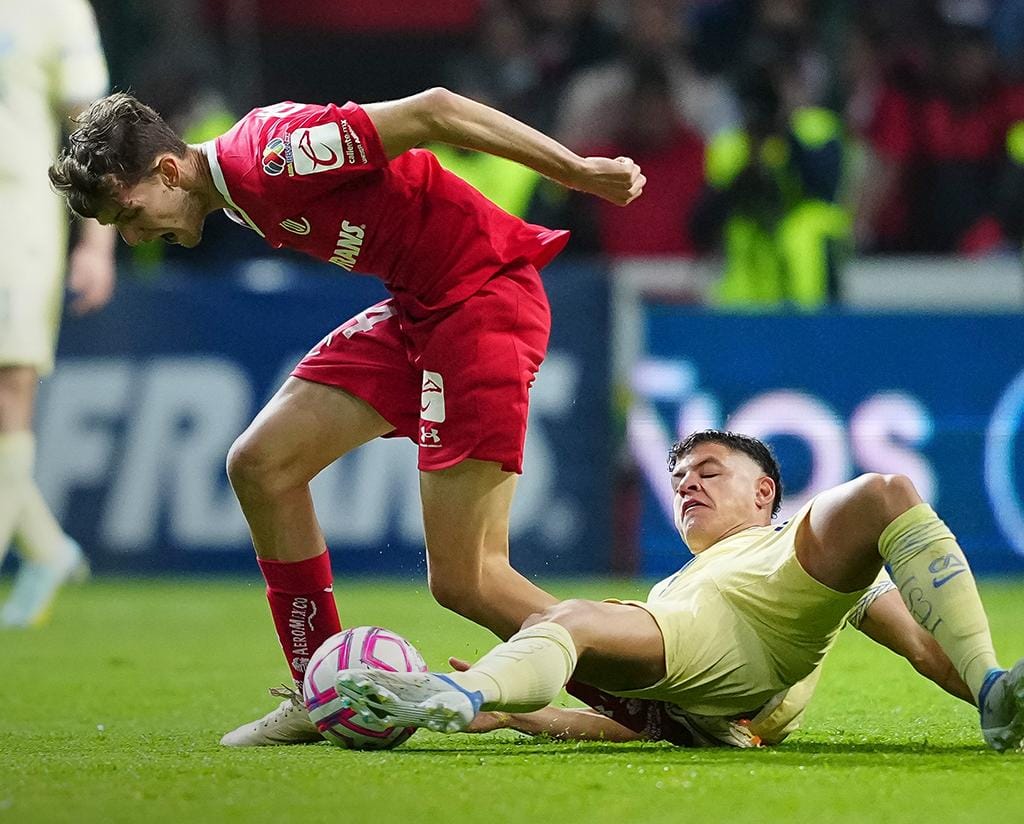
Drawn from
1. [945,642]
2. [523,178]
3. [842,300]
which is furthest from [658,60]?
[945,642]

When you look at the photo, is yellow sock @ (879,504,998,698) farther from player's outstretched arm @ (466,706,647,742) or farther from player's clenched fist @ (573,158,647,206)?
player's clenched fist @ (573,158,647,206)

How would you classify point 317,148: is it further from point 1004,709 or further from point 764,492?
point 1004,709

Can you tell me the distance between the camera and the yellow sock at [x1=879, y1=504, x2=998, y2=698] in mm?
3678

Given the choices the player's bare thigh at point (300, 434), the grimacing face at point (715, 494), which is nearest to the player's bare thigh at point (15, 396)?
the player's bare thigh at point (300, 434)

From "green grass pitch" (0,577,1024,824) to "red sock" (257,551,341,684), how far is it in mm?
302

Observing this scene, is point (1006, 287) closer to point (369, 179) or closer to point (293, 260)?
point (293, 260)

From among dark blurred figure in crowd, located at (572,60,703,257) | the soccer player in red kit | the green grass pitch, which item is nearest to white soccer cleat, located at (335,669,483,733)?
the green grass pitch

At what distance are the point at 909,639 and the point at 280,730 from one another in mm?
1486

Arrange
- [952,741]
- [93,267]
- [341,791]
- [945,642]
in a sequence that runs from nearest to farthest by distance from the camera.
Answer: [341,791]
[945,642]
[952,741]
[93,267]

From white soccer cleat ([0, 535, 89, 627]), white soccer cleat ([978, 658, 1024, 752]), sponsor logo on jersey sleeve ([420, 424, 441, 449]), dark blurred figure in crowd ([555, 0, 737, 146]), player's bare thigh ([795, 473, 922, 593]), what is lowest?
white soccer cleat ([0, 535, 89, 627])

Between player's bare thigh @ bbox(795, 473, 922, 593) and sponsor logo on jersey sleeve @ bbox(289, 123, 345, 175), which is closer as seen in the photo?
player's bare thigh @ bbox(795, 473, 922, 593)

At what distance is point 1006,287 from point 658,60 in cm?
246

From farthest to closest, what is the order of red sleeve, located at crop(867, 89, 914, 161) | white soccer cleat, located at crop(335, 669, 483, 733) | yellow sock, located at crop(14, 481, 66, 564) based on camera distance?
1. red sleeve, located at crop(867, 89, 914, 161)
2. yellow sock, located at crop(14, 481, 66, 564)
3. white soccer cleat, located at crop(335, 669, 483, 733)

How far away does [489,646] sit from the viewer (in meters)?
6.02
